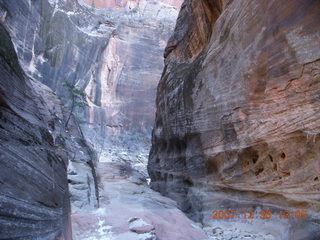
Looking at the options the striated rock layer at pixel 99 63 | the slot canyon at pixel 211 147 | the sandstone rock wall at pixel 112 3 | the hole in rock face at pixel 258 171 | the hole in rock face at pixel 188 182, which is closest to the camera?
the slot canyon at pixel 211 147

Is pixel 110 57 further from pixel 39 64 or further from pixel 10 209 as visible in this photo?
pixel 10 209

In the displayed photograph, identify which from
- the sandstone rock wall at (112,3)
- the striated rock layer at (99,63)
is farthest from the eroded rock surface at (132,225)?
Result: the sandstone rock wall at (112,3)

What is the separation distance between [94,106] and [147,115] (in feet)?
23.5

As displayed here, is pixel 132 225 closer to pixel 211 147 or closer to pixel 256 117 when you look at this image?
pixel 211 147

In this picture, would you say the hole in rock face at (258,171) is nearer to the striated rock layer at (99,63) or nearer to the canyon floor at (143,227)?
the canyon floor at (143,227)

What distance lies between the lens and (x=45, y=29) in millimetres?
24750

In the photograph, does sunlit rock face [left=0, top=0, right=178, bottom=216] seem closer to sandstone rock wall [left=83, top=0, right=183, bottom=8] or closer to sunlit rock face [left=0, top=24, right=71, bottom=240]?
sandstone rock wall [left=83, top=0, right=183, bottom=8]

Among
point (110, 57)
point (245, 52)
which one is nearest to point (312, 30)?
point (245, 52)

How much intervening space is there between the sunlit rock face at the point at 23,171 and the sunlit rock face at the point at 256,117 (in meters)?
3.97
